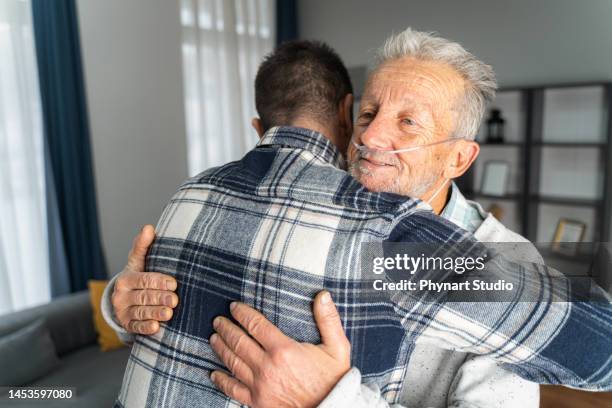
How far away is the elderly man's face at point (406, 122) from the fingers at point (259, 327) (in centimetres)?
43

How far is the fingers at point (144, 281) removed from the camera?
94cm

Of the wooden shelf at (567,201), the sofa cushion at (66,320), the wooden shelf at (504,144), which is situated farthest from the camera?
the wooden shelf at (504,144)

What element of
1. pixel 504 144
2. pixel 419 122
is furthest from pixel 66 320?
pixel 504 144

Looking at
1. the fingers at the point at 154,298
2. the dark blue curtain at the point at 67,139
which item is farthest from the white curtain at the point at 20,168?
the fingers at the point at 154,298

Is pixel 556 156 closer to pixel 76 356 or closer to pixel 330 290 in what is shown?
pixel 76 356

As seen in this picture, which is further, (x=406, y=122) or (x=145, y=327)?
(x=406, y=122)

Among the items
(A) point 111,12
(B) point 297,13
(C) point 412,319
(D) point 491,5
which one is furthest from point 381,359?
(B) point 297,13

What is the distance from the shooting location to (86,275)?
4.09 m

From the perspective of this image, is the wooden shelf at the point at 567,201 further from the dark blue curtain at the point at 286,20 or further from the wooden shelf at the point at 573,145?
the dark blue curtain at the point at 286,20

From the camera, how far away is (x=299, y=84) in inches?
48.3

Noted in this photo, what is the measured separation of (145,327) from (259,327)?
28cm

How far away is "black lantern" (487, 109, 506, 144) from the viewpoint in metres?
4.74

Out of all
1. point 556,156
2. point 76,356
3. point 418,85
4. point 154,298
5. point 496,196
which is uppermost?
point 418,85

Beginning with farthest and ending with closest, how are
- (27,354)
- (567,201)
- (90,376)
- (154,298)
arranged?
(567,201) < (90,376) < (27,354) < (154,298)
